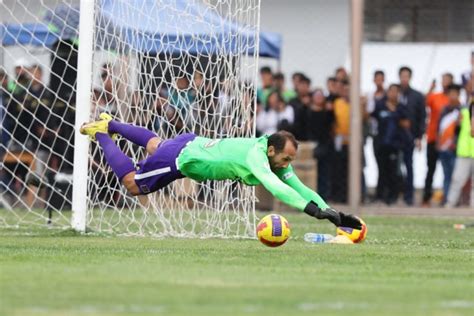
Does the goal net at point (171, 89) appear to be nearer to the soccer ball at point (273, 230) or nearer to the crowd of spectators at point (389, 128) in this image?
the soccer ball at point (273, 230)

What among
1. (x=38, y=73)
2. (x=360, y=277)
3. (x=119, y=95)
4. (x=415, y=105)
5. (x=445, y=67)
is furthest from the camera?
(x=445, y=67)

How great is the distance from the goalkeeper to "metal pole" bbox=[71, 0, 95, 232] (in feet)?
1.66

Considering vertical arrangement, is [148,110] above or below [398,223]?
above

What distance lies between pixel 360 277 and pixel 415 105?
13100 millimetres

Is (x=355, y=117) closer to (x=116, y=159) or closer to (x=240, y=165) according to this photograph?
(x=116, y=159)

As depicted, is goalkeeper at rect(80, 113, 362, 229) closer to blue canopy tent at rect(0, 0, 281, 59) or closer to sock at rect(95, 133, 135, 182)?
sock at rect(95, 133, 135, 182)

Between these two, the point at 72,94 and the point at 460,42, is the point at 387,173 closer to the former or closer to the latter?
the point at 460,42

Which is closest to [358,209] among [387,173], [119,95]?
[387,173]

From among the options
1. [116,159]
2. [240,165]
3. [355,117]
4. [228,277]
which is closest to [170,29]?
[116,159]

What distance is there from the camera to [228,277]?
9.27 m

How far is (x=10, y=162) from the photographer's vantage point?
70.8ft

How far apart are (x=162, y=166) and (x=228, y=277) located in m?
4.24

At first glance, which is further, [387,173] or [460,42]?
[460,42]

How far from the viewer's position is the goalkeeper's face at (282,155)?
12273 millimetres
